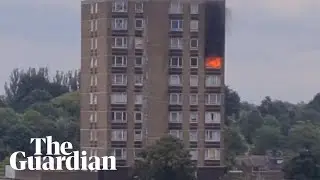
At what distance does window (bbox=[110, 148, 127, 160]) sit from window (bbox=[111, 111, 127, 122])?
188 cm

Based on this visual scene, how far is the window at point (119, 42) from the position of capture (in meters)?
104

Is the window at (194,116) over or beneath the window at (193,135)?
over

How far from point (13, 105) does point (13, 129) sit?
2006 inches

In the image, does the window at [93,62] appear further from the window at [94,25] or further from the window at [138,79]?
the window at [138,79]

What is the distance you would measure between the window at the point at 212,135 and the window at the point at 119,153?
5139mm

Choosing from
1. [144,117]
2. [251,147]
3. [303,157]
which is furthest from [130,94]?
[251,147]

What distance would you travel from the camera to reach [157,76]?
4131 inches

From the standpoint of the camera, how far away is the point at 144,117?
105 meters

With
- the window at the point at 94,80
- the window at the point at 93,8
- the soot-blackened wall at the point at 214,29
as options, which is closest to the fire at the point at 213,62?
the soot-blackened wall at the point at 214,29

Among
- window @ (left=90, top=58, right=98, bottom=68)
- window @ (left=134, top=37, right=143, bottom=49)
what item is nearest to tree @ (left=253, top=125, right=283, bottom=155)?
window @ (left=90, top=58, right=98, bottom=68)

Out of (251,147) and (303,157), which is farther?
(251,147)

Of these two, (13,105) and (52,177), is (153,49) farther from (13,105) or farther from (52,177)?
(13,105)

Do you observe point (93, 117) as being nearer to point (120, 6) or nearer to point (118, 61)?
point (118, 61)

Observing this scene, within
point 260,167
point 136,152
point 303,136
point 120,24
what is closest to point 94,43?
point 120,24
